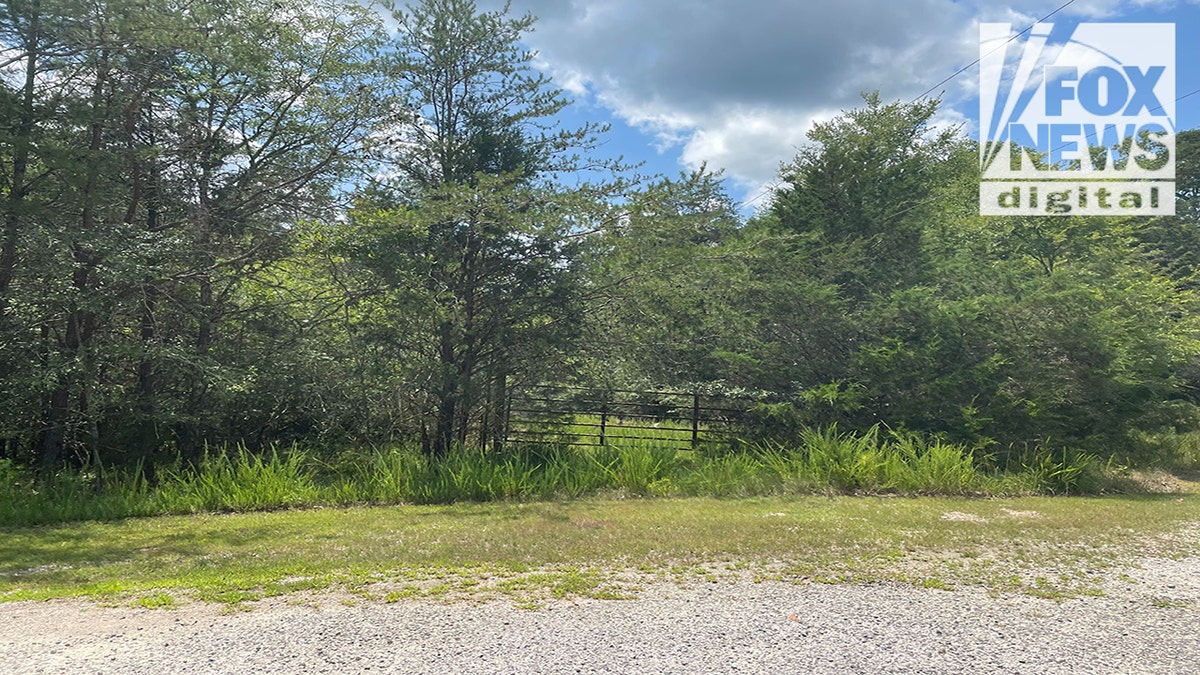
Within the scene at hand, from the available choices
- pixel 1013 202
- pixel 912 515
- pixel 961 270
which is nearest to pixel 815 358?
pixel 961 270

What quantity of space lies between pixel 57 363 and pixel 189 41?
3996 millimetres

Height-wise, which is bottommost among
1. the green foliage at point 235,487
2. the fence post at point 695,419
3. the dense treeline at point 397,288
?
the green foliage at point 235,487

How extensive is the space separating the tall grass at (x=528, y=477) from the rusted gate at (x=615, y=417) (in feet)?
2.12

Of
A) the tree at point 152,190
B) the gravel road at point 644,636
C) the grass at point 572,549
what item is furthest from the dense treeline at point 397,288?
the gravel road at point 644,636

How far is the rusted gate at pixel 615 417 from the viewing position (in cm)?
1066

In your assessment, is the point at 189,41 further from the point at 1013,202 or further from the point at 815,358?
the point at 1013,202

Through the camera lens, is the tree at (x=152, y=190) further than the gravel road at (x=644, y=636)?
Yes

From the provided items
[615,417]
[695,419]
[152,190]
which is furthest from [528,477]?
[152,190]

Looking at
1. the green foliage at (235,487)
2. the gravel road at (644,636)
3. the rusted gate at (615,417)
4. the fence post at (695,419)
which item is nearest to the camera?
the gravel road at (644,636)

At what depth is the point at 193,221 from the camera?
29.0 feet

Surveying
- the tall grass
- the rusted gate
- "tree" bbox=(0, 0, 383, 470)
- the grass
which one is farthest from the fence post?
"tree" bbox=(0, 0, 383, 470)

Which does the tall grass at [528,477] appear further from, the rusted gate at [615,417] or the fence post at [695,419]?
the fence post at [695,419]

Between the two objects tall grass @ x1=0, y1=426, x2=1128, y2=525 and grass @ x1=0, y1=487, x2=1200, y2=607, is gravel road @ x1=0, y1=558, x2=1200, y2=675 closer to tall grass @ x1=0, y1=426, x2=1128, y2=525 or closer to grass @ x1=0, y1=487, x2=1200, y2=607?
grass @ x1=0, y1=487, x2=1200, y2=607

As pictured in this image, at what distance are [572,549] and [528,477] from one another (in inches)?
135
